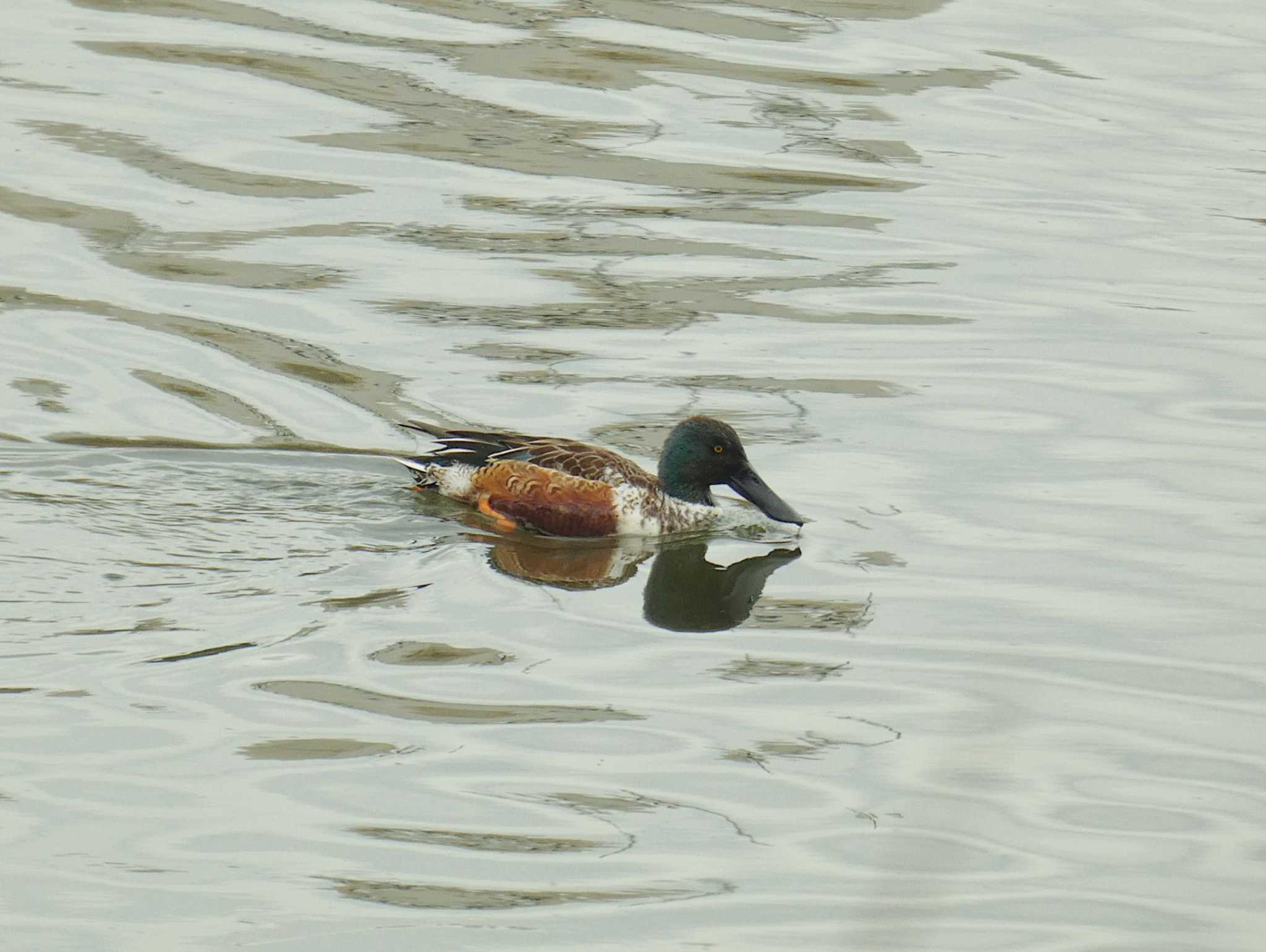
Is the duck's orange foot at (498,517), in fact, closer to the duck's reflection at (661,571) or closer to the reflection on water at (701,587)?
the duck's reflection at (661,571)

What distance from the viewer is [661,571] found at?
873cm

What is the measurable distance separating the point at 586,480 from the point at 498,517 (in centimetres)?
45

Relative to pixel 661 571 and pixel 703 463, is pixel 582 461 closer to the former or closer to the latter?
pixel 703 463

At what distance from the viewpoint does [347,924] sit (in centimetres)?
529

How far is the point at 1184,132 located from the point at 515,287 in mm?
5671

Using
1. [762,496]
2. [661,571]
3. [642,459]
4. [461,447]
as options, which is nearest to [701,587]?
[661,571]

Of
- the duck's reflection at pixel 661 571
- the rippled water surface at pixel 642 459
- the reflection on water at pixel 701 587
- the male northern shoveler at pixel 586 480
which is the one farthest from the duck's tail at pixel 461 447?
the reflection on water at pixel 701 587

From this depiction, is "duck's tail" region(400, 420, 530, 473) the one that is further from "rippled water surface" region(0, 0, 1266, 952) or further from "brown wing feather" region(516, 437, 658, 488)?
"rippled water surface" region(0, 0, 1266, 952)

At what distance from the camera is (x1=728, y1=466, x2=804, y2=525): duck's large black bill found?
8.79m

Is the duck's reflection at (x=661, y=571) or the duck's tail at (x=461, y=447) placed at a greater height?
the duck's tail at (x=461, y=447)

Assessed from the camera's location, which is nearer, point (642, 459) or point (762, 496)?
point (762, 496)

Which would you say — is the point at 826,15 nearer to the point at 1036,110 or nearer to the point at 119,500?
the point at 1036,110

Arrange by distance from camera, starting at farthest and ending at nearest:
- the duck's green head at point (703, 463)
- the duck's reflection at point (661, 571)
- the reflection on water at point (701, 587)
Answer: the duck's green head at point (703, 463)
the duck's reflection at point (661, 571)
the reflection on water at point (701, 587)

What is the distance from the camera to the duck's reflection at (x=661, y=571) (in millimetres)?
8008
